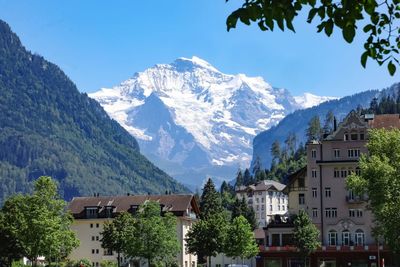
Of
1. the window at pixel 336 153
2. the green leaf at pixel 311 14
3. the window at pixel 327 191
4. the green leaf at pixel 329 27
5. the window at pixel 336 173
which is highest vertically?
the window at pixel 336 153

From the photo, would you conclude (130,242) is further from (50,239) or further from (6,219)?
(50,239)

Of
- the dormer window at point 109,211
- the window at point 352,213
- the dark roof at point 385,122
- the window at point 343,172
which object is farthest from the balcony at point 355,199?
the dormer window at point 109,211

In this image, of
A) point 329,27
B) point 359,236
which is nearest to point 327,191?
point 359,236

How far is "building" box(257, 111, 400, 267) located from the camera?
4373 inches

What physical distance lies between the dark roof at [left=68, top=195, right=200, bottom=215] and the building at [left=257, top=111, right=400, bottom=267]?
2212 cm

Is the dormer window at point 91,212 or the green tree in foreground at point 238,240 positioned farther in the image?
the dormer window at point 91,212

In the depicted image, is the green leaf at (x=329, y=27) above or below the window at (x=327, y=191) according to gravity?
below

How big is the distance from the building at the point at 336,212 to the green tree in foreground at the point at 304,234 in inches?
213

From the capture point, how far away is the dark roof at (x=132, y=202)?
439 feet

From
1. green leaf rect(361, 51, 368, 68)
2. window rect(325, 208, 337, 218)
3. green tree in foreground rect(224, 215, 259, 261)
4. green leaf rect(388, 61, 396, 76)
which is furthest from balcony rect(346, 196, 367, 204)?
green leaf rect(361, 51, 368, 68)

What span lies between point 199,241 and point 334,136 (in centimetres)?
2742

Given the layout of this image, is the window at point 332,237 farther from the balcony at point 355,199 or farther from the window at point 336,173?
the window at point 336,173

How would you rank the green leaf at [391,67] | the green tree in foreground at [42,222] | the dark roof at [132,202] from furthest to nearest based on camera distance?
the dark roof at [132,202]
the green tree in foreground at [42,222]
the green leaf at [391,67]

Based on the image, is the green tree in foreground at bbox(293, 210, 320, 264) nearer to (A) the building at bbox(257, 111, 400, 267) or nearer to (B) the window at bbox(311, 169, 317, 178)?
(A) the building at bbox(257, 111, 400, 267)
